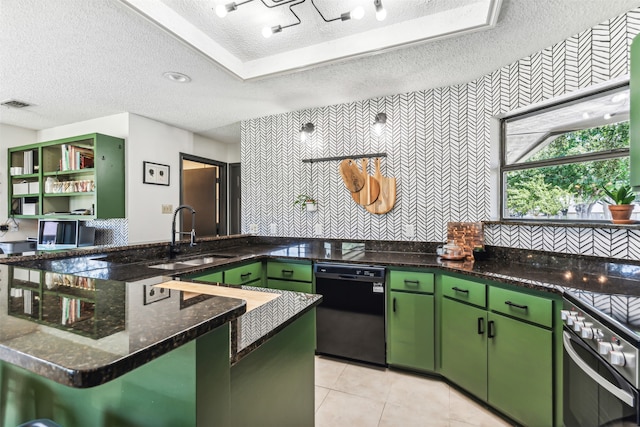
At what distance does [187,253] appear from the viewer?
2658mm

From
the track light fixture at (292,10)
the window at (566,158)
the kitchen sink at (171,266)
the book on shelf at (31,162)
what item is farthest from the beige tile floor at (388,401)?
the book on shelf at (31,162)

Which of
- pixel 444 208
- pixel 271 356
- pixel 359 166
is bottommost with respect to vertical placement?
A: pixel 271 356

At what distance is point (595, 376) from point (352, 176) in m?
2.20


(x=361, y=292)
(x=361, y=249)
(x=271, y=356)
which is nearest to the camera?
(x=271, y=356)

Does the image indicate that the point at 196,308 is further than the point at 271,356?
A: No

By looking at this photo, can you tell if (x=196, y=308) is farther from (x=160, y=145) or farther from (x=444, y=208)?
(x=160, y=145)

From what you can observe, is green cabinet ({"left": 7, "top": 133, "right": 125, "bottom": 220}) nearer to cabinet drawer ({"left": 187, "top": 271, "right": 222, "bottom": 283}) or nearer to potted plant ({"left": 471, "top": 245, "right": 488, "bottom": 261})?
cabinet drawer ({"left": 187, "top": 271, "right": 222, "bottom": 283})

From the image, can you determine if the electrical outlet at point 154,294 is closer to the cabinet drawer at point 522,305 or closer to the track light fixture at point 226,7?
the track light fixture at point 226,7

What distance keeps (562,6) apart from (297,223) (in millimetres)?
2643

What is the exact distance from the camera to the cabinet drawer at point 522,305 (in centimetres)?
158

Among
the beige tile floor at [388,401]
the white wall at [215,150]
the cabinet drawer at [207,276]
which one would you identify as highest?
the white wall at [215,150]

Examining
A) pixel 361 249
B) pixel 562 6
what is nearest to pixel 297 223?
pixel 361 249

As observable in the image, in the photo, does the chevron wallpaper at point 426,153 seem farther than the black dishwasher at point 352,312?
No

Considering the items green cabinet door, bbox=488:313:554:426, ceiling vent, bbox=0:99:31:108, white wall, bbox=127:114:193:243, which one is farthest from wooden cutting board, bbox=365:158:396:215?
ceiling vent, bbox=0:99:31:108
